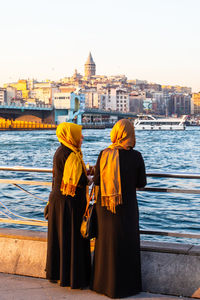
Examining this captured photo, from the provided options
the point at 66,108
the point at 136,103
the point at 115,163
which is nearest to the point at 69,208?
the point at 115,163

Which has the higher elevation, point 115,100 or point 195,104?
point 115,100

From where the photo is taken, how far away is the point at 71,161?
2961 mm

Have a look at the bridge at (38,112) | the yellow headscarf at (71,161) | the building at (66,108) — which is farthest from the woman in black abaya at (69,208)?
the building at (66,108)

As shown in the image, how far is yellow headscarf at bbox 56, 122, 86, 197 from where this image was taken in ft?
9.65

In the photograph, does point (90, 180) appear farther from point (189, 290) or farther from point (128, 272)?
point (189, 290)

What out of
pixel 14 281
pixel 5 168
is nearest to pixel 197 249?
pixel 14 281

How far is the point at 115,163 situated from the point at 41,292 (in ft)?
3.02

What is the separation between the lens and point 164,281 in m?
3.06

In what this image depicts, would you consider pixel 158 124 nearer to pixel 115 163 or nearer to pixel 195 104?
pixel 115 163

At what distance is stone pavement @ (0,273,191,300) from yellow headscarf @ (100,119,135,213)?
556 mm

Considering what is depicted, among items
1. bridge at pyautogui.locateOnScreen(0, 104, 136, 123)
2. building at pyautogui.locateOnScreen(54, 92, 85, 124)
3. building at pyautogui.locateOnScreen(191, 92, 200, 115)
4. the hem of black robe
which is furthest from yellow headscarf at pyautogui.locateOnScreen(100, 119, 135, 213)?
building at pyautogui.locateOnScreen(191, 92, 200, 115)

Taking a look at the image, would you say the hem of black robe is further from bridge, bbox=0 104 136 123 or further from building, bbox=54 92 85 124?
building, bbox=54 92 85 124

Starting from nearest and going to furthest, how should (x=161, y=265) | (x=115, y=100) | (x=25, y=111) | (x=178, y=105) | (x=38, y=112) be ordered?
(x=161, y=265)
(x=25, y=111)
(x=38, y=112)
(x=115, y=100)
(x=178, y=105)

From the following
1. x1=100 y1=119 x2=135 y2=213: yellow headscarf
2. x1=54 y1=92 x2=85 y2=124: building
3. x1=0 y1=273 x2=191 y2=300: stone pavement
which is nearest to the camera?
x1=100 y1=119 x2=135 y2=213: yellow headscarf
